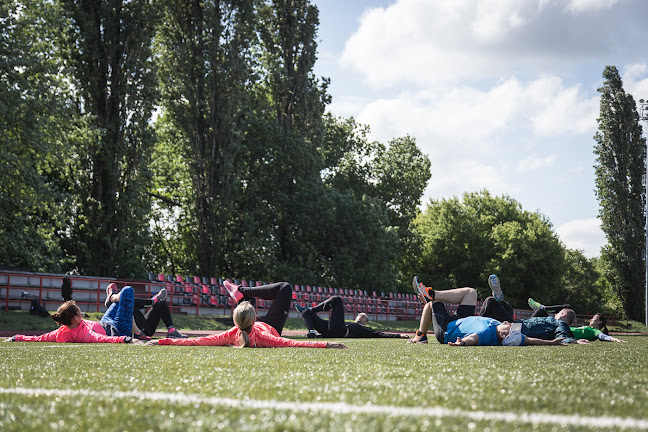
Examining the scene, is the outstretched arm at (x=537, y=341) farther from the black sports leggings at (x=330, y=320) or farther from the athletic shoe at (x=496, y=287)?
the black sports leggings at (x=330, y=320)

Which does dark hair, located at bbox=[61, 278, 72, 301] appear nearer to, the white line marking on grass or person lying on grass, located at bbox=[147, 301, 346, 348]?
person lying on grass, located at bbox=[147, 301, 346, 348]

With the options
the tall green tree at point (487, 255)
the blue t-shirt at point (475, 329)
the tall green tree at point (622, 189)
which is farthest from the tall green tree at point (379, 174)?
the blue t-shirt at point (475, 329)

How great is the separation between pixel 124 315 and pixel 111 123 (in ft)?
54.6

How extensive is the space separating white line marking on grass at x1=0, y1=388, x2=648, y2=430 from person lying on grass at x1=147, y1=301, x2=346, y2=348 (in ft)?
12.6

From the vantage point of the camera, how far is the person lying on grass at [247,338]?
659 cm

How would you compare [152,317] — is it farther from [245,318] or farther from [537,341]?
[537,341]

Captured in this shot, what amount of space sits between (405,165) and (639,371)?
43.5 metres

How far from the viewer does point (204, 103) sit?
2766cm

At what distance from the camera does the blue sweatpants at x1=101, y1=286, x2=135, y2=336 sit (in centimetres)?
816

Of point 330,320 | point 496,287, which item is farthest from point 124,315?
point 496,287

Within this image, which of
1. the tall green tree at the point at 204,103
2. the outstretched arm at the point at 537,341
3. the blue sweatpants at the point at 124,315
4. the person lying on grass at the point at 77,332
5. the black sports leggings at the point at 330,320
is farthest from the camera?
the tall green tree at the point at 204,103

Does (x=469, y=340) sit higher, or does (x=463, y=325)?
(x=463, y=325)

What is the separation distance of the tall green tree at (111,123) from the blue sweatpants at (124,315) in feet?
50.6

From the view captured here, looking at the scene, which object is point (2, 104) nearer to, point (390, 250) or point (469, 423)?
point (469, 423)
